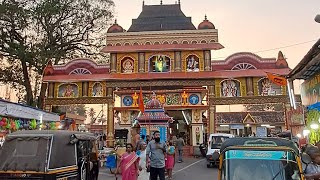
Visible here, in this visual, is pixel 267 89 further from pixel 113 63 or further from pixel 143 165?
pixel 143 165

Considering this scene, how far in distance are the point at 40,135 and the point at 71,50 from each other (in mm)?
25491

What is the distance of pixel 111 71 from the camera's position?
28.2 metres

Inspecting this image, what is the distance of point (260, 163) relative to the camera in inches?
219

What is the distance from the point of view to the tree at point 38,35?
2775cm

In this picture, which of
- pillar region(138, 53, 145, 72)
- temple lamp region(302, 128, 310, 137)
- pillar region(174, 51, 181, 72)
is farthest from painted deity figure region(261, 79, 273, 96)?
temple lamp region(302, 128, 310, 137)

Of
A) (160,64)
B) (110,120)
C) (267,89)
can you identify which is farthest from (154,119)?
(267,89)

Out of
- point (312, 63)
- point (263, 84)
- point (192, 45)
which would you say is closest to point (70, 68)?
point (192, 45)

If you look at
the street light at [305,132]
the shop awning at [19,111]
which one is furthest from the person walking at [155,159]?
the street light at [305,132]

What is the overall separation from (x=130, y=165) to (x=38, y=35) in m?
23.0

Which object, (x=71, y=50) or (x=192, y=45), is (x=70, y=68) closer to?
(x=71, y=50)

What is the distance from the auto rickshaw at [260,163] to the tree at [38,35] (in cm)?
2462

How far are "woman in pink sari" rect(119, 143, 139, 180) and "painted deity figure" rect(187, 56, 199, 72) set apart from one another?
19.2 meters

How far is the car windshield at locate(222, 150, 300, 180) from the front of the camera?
5.42 meters

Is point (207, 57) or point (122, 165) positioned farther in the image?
point (207, 57)
